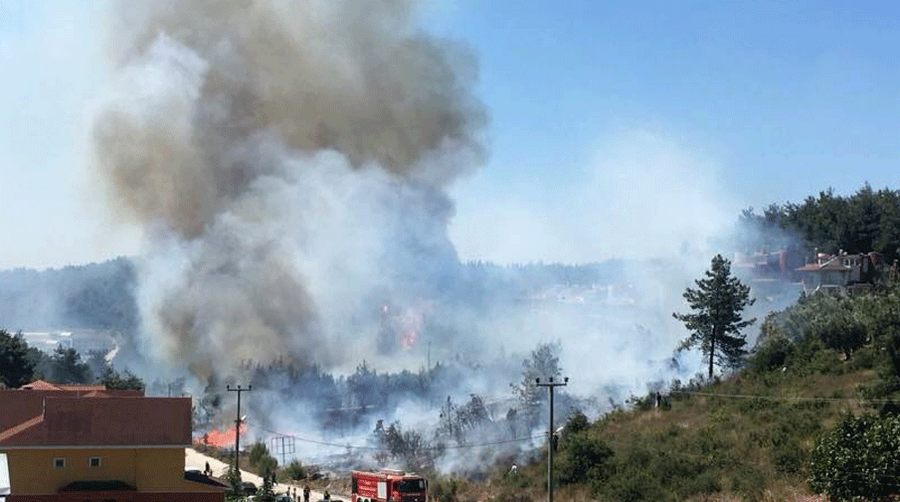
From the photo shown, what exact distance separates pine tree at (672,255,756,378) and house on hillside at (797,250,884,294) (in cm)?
1224

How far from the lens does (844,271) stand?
65.3 m

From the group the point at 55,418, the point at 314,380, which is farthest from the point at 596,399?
the point at 55,418

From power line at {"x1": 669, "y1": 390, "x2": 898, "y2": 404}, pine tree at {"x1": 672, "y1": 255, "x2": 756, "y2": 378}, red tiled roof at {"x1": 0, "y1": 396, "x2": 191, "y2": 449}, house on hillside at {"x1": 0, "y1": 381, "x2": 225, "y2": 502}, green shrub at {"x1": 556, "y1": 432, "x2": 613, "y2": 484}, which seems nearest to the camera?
house on hillside at {"x1": 0, "y1": 381, "x2": 225, "y2": 502}

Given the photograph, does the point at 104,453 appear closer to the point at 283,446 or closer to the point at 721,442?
the point at 721,442

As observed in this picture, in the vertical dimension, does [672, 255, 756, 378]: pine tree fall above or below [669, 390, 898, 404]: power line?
above

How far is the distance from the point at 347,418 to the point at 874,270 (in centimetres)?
3023

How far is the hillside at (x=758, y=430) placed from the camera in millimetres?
35500

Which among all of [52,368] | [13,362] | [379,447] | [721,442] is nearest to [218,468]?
[379,447]

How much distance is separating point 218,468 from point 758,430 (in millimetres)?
26313

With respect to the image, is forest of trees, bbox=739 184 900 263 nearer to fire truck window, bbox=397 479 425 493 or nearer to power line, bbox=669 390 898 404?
power line, bbox=669 390 898 404

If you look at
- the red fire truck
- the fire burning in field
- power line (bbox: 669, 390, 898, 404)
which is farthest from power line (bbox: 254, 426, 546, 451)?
the red fire truck

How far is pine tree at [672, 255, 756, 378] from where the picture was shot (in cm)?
5231

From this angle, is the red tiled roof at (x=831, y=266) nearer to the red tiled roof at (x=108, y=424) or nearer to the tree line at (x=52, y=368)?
the tree line at (x=52, y=368)

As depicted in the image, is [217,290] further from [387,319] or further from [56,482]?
[56,482]
